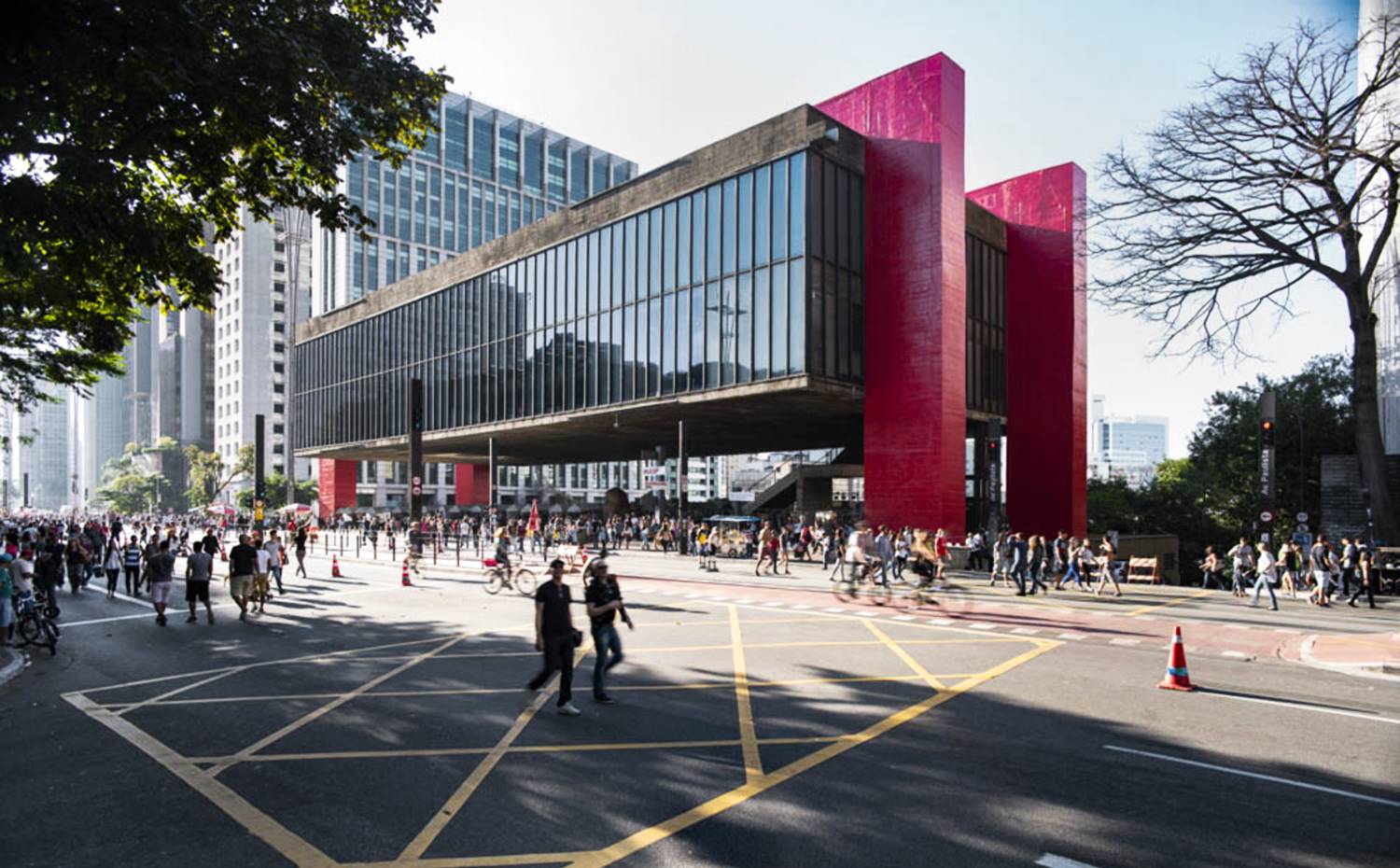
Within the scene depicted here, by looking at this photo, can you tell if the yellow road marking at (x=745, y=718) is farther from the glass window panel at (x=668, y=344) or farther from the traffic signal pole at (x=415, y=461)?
the glass window panel at (x=668, y=344)

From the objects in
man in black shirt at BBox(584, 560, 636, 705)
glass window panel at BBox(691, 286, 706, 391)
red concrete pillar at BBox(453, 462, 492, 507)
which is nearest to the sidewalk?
man in black shirt at BBox(584, 560, 636, 705)

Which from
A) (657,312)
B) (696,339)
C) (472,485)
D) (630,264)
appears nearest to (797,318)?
(696,339)

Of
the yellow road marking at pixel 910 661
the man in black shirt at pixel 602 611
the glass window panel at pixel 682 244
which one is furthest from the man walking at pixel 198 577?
the glass window panel at pixel 682 244

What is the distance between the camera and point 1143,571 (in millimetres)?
26734

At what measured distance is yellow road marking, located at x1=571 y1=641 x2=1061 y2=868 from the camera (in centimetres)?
502

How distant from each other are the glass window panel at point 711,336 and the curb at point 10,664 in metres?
25.5

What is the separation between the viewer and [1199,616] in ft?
54.7

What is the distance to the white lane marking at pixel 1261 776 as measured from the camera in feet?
19.4

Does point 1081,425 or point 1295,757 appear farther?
point 1081,425

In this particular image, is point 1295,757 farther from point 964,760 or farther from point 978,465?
point 978,465

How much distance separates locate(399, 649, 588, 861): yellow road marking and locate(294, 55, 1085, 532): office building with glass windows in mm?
23908

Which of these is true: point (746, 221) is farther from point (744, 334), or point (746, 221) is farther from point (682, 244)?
point (744, 334)

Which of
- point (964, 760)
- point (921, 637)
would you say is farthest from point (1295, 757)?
point (921, 637)

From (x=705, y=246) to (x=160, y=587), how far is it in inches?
1001
